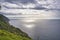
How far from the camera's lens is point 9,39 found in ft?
83.1

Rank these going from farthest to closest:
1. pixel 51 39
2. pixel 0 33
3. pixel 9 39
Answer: pixel 51 39 < pixel 0 33 < pixel 9 39

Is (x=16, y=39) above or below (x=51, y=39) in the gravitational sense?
above

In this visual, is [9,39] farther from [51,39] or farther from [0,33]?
[51,39]

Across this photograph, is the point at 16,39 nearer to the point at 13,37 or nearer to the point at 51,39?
the point at 13,37

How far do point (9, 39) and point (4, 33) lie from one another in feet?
6.77

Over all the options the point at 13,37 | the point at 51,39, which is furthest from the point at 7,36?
the point at 51,39

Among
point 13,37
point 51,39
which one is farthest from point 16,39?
point 51,39

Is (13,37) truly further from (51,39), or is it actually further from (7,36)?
(51,39)

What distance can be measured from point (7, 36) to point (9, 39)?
110 cm

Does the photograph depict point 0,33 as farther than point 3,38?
Yes

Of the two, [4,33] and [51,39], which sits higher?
[4,33]

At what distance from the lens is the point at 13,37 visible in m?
26.5

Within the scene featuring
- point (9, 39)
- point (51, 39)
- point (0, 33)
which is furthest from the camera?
point (51, 39)

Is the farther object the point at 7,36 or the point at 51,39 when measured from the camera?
the point at 51,39
